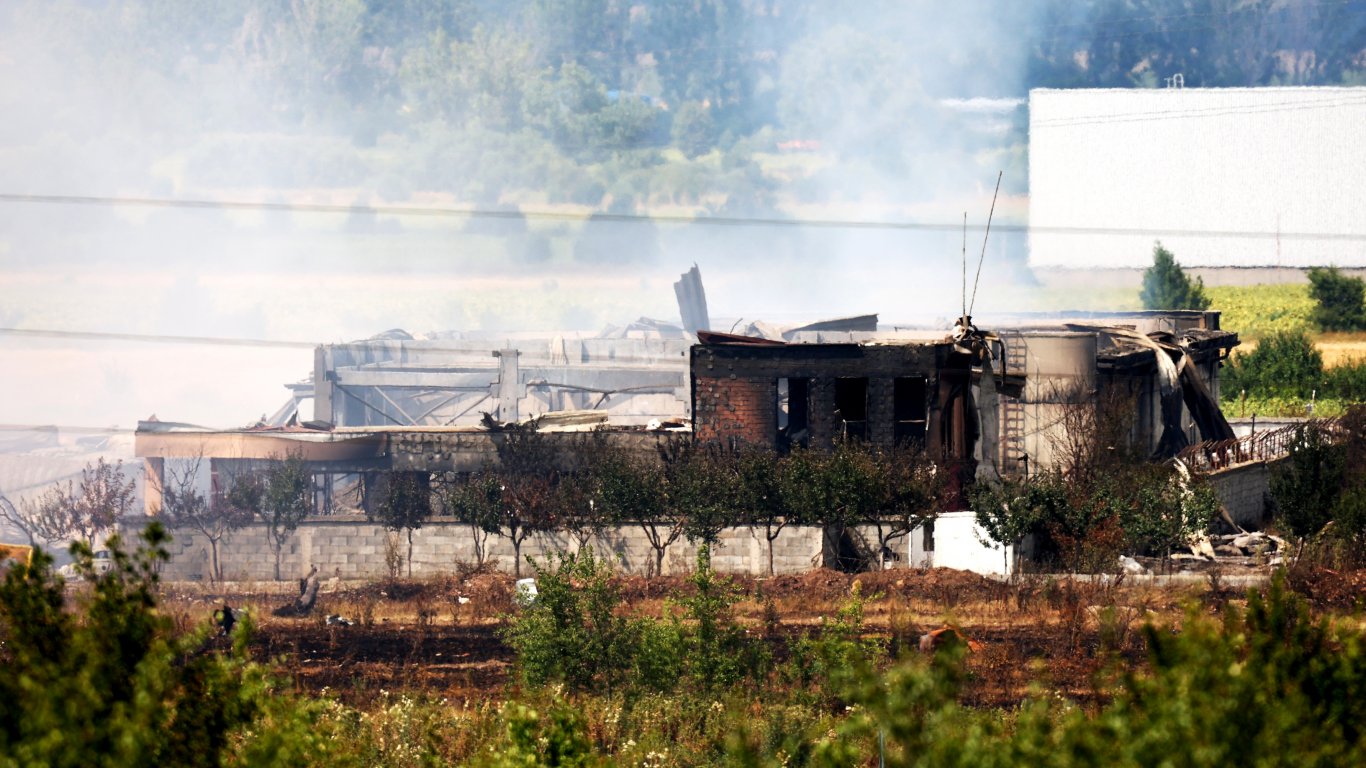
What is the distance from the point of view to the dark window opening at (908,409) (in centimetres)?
3152

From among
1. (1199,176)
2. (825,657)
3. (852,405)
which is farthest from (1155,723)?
(1199,176)

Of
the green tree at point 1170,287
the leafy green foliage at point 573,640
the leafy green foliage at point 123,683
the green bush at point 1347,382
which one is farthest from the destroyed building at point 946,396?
the green tree at point 1170,287

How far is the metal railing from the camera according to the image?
31.5m

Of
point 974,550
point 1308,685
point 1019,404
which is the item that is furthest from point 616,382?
point 1308,685

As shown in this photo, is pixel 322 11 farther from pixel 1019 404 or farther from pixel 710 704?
pixel 710 704

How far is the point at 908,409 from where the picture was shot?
31734mm

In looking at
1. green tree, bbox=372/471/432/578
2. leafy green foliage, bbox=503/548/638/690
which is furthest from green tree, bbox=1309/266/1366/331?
leafy green foliage, bbox=503/548/638/690

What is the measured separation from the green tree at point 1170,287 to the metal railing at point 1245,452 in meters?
31.1

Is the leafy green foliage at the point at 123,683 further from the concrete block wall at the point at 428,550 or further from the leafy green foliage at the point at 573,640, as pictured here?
the concrete block wall at the point at 428,550

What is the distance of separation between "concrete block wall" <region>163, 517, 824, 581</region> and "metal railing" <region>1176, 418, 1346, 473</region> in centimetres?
851

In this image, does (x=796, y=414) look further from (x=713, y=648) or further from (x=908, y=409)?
(x=713, y=648)

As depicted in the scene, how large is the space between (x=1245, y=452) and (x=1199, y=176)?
44.7 metres

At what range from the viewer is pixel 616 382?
182ft

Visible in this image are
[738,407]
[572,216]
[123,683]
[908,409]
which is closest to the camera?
[123,683]
